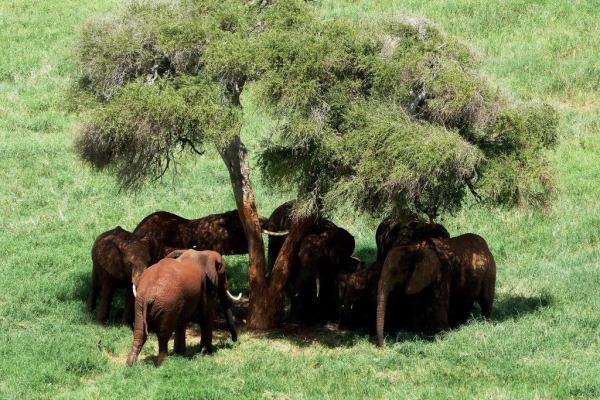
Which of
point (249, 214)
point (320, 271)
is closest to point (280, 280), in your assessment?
point (320, 271)

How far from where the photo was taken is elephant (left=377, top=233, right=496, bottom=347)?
1405 cm

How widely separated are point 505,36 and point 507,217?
1074 centimetres

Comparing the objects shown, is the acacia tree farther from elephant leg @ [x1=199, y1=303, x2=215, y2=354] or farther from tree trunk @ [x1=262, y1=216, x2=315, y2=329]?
elephant leg @ [x1=199, y1=303, x2=215, y2=354]

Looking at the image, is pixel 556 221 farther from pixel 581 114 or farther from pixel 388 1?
pixel 388 1

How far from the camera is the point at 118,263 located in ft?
48.1

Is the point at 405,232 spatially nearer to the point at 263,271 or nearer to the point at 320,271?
the point at 320,271

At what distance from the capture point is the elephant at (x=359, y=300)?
1471 cm

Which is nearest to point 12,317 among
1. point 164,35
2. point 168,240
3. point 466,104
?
point 168,240

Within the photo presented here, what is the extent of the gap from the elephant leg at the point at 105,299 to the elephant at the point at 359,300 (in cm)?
335

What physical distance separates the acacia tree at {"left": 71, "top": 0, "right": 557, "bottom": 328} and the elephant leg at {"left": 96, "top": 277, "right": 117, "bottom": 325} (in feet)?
5.23

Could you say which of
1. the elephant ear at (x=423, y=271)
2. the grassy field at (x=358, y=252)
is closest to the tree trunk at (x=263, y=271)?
the grassy field at (x=358, y=252)

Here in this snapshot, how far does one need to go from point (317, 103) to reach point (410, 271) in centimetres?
271

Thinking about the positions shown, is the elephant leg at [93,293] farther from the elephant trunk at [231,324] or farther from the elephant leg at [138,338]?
the elephant leg at [138,338]

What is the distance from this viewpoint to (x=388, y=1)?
103 ft
